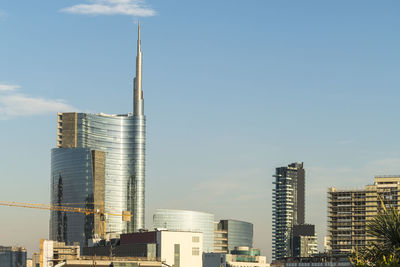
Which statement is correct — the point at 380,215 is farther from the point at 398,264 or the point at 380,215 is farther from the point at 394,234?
the point at 398,264

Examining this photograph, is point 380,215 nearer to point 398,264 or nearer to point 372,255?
point 372,255

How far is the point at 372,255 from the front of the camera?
7550 cm

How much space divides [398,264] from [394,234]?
36.0 feet

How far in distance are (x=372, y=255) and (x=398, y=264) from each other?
1183 centimetres

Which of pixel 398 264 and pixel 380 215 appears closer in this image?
pixel 398 264

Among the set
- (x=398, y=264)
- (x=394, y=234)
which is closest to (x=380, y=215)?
(x=394, y=234)

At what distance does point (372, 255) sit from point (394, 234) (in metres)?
2.84

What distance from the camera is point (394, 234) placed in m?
74.4

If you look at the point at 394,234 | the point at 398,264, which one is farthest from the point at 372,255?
the point at 398,264

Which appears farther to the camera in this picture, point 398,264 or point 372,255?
point 372,255

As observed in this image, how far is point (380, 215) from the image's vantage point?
74750 mm

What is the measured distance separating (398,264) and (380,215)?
37.3 feet

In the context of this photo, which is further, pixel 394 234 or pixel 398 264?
pixel 394 234
